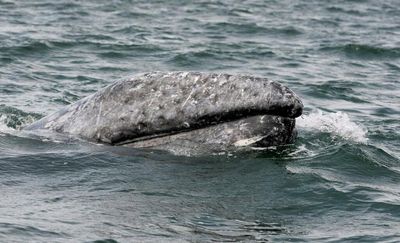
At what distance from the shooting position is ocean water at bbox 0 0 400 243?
301 inches

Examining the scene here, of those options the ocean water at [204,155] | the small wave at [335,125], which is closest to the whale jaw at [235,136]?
the ocean water at [204,155]

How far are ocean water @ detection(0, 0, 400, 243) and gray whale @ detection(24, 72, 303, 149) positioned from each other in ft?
0.66

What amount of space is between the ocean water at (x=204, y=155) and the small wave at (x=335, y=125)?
42 millimetres

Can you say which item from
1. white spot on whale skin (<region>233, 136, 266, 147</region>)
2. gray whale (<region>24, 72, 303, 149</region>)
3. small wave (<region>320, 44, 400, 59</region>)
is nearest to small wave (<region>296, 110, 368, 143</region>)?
gray whale (<region>24, 72, 303, 149</region>)

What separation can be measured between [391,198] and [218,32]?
Result: 13.8 metres

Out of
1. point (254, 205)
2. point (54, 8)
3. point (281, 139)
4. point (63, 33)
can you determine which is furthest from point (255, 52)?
point (254, 205)

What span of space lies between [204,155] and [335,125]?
301 centimetres

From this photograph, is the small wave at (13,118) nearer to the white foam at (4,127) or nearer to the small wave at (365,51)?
the white foam at (4,127)

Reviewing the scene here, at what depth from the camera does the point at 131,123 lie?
9820mm

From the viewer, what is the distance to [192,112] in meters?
9.66

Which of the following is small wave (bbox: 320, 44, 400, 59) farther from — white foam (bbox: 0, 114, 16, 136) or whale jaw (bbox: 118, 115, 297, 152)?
whale jaw (bbox: 118, 115, 297, 152)

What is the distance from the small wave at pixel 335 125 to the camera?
Result: 11609 millimetres

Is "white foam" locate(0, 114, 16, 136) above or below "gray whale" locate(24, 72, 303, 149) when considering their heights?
below

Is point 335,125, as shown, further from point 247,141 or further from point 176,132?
point 176,132
